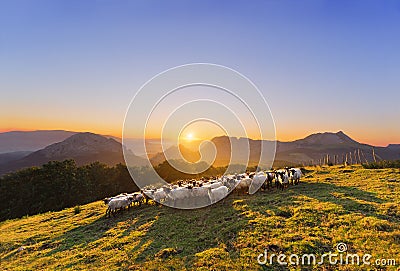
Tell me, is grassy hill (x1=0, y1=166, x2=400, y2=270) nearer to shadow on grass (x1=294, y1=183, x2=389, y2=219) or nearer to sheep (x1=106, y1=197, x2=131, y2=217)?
shadow on grass (x1=294, y1=183, x2=389, y2=219)

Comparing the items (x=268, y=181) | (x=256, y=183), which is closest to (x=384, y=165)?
(x=268, y=181)

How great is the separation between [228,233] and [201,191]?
596cm

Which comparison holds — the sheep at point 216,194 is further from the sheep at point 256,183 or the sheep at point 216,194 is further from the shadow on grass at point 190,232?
the sheep at point 256,183

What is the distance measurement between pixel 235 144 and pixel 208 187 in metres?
4.13

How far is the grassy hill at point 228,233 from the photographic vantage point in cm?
846

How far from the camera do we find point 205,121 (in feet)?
58.9

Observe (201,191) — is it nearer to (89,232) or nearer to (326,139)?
(89,232)

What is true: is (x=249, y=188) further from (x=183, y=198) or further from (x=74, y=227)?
(x=74, y=227)

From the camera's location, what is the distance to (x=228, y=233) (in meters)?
10.4

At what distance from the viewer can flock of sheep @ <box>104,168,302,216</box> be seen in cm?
1608

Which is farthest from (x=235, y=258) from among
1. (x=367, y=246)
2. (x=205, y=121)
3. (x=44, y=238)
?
(x=44, y=238)

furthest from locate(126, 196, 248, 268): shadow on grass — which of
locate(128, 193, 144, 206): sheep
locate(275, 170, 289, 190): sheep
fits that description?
locate(275, 170, 289, 190): sheep

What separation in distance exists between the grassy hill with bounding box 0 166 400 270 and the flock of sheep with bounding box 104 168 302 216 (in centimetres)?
Answer: 74

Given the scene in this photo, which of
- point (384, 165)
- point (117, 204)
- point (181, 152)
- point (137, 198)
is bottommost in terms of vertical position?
point (117, 204)
